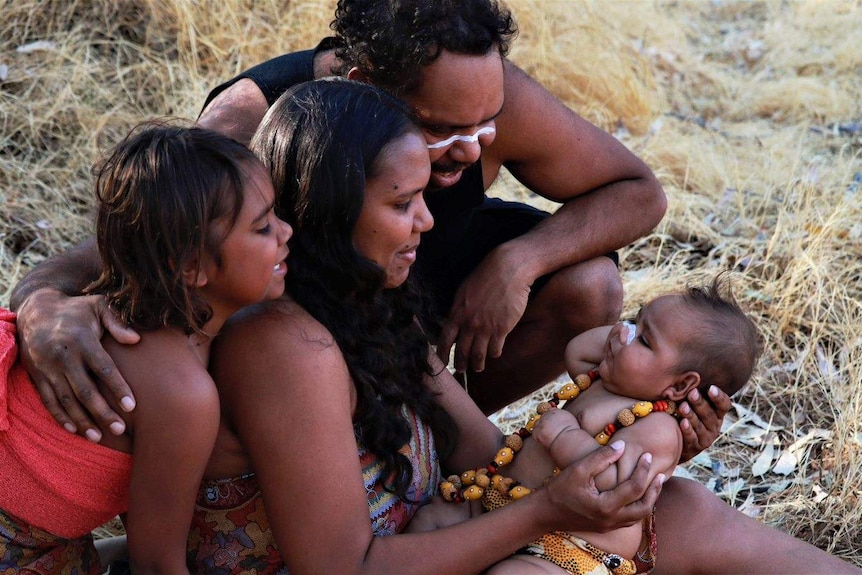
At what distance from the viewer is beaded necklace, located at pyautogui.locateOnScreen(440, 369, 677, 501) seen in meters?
2.42

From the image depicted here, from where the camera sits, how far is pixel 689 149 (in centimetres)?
593

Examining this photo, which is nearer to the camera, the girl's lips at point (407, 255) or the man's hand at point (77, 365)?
the man's hand at point (77, 365)

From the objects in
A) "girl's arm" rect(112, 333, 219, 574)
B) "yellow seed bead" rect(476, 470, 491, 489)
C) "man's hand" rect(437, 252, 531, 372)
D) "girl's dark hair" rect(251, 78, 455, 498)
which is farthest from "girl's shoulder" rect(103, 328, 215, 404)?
"man's hand" rect(437, 252, 531, 372)

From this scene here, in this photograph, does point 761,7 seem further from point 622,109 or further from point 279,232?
point 279,232

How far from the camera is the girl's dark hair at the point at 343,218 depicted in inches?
83.8

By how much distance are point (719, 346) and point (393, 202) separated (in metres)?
0.91

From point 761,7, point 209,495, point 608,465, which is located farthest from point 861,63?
point 209,495

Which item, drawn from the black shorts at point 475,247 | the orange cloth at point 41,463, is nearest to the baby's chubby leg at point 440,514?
the orange cloth at point 41,463

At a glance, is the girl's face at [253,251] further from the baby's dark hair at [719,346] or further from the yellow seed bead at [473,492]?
the baby's dark hair at [719,346]

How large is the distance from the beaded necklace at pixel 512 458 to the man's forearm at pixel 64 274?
1.02 meters

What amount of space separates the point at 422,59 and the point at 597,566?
4.48ft

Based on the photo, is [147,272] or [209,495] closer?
[147,272]

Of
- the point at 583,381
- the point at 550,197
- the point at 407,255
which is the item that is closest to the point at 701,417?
the point at 583,381

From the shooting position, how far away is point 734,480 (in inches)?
142
